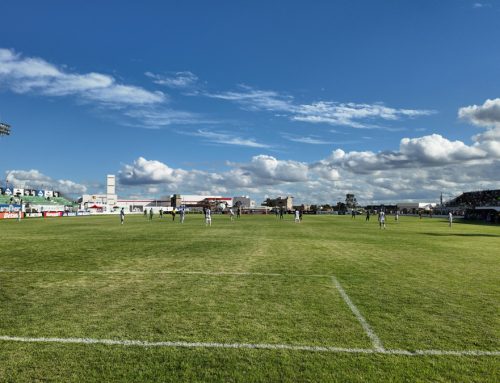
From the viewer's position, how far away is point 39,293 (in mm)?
8570

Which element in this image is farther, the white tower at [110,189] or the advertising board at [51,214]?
the white tower at [110,189]

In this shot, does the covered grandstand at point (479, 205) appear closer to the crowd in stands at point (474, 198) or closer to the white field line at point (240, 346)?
the crowd in stands at point (474, 198)

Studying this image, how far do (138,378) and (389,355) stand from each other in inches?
128

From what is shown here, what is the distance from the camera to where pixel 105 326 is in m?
6.30

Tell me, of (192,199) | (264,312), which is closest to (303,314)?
(264,312)

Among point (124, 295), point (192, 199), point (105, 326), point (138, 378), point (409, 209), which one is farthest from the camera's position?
point (192, 199)

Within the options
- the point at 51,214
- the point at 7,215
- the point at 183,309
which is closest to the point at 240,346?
the point at 183,309

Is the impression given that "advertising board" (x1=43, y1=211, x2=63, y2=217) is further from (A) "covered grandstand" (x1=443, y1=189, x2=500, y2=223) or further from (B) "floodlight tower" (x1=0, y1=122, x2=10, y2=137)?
(A) "covered grandstand" (x1=443, y1=189, x2=500, y2=223)

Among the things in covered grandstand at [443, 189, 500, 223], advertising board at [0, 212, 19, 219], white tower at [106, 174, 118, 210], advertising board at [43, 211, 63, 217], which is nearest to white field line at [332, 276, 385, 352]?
covered grandstand at [443, 189, 500, 223]

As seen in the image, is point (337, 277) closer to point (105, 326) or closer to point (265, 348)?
point (265, 348)

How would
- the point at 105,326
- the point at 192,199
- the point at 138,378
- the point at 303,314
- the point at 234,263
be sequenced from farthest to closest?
the point at 192,199
the point at 234,263
the point at 303,314
the point at 105,326
the point at 138,378

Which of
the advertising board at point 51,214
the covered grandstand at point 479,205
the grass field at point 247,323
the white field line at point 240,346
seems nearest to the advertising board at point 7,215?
the advertising board at point 51,214

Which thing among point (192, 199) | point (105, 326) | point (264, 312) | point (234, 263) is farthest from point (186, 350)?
point (192, 199)

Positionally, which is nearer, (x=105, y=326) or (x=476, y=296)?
(x=105, y=326)
